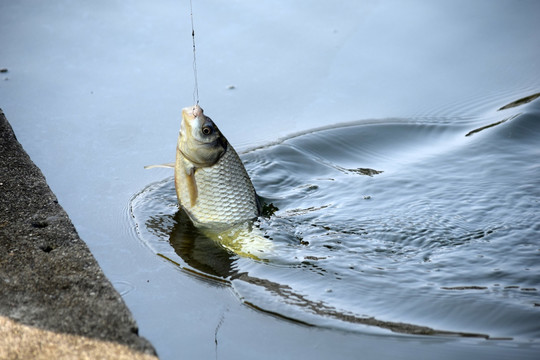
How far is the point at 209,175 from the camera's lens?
3689 millimetres

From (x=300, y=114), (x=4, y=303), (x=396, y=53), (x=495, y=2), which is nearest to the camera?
(x=4, y=303)

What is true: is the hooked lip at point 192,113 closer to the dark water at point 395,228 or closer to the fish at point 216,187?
the fish at point 216,187

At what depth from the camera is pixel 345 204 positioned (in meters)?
4.14

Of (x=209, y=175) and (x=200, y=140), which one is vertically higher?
(x=200, y=140)

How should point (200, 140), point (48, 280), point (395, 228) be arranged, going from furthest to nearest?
point (395, 228) < point (200, 140) < point (48, 280)

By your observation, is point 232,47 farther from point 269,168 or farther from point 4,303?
point 4,303

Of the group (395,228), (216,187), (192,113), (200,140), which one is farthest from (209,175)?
(395,228)

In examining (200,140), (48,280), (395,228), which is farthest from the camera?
(395,228)

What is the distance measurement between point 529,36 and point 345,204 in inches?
113

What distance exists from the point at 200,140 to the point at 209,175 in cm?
18

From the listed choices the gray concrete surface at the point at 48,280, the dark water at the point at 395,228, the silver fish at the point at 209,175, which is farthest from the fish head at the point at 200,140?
the gray concrete surface at the point at 48,280

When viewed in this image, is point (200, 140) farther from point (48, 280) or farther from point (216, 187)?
point (48, 280)

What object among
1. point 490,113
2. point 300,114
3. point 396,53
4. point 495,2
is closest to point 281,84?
point 300,114

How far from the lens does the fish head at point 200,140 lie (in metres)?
3.64
